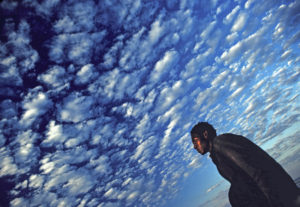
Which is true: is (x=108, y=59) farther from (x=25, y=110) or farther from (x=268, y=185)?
(x=268, y=185)

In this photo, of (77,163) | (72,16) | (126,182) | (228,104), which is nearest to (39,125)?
(77,163)

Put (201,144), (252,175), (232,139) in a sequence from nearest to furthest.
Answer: (252,175) < (232,139) < (201,144)

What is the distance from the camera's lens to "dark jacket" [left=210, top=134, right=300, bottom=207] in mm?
1594

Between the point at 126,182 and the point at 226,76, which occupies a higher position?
the point at 226,76

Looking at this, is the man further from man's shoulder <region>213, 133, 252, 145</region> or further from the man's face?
the man's face

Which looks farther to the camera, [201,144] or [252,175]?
[201,144]

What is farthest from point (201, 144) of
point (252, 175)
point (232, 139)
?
point (252, 175)

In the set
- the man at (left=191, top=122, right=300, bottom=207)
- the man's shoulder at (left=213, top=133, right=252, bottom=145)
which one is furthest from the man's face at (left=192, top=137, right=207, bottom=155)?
the man's shoulder at (left=213, top=133, right=252, bottom=145)

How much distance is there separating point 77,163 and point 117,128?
387 centimetres

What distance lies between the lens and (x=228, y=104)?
17.5m

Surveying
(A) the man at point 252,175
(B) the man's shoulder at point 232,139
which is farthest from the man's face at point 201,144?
(B) the man's shoulder at point 232,139

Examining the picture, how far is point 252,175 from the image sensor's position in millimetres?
1688

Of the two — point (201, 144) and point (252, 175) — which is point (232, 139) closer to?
point (252, 175)

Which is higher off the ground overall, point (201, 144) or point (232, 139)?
point (201, 144)
